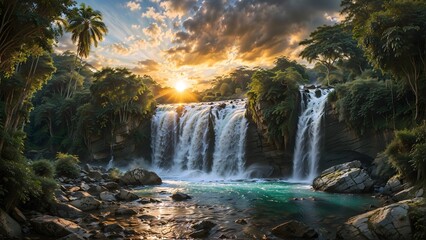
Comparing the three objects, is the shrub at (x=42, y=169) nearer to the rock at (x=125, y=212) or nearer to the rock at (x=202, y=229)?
the rock at (x=125, y=212)

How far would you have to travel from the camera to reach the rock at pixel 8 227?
22.3 ft

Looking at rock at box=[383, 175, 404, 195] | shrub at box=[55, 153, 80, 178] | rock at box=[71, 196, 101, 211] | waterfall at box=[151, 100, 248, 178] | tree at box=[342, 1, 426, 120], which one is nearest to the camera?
rock at box=[71, 196, 101, 211]

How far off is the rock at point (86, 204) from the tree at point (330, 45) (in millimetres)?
30476

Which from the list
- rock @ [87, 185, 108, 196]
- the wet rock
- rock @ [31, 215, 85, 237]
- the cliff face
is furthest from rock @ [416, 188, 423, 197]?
rock @ [87, 185, 108, 196]

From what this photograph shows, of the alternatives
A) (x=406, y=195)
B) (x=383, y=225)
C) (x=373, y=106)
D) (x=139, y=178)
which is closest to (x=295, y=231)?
(x=383, y=225)

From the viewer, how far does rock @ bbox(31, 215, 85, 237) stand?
7.36m

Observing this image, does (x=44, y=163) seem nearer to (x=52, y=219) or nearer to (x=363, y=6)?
(x=52, y=219)

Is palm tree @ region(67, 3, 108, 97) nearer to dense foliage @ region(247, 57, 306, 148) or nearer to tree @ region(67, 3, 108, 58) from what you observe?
tree @ region(67, 3, 108, 58)

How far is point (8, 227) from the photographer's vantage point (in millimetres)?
6957

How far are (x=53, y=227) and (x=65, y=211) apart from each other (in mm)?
2522

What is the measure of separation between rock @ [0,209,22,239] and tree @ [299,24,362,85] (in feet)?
111

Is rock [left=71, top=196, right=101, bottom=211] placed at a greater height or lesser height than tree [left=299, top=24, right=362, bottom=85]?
lesser

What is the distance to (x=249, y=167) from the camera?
87.0 feet

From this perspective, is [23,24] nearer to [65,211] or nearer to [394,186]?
[65,211]
